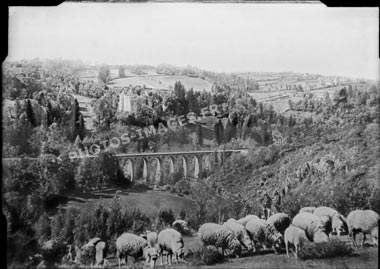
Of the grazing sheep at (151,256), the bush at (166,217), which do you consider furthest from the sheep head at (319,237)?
the grazing sheep at (151,256)

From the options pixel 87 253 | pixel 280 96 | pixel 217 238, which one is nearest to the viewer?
pixel 87 253

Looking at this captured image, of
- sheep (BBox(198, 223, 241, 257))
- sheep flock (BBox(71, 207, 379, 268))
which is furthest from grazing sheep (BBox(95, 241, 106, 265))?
sheep (BBox(198, 223, 241, 257))

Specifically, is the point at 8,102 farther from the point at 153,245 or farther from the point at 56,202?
the point at 153,245

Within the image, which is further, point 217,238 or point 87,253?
point 217,238

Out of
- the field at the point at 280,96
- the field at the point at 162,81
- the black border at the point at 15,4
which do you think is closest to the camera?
the black border at the point at 15,4

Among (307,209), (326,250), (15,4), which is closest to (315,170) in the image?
(307,209)

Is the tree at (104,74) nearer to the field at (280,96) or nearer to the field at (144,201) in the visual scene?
the field at (144,201)

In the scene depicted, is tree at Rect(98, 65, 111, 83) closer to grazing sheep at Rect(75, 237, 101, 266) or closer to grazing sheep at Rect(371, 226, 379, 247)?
grazing sheep at Rect(75, 237, 101, 266)

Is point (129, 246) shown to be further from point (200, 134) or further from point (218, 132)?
point (218, 132)
